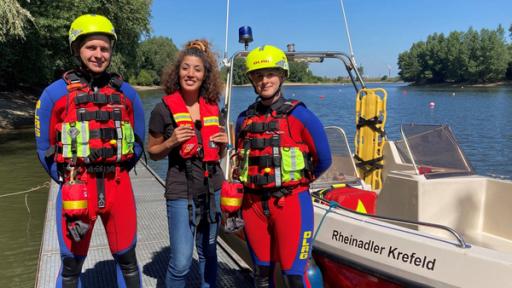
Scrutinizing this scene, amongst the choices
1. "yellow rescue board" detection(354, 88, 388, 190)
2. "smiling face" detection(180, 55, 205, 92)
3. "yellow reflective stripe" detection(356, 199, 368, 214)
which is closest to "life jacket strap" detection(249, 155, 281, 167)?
"smiling face" detection(180, 55, 205, 92)

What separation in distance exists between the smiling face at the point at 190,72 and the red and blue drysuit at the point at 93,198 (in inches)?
11.8

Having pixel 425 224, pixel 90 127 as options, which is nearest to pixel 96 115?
pixel 90 127

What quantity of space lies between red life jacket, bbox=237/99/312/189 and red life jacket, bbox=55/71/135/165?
693 mm

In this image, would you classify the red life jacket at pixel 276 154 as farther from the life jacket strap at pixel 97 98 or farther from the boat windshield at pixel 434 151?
the boat windshield at pixel 434 151

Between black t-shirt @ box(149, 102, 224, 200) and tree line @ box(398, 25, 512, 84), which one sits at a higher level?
tree line @ box(398, 25, 512, 84)

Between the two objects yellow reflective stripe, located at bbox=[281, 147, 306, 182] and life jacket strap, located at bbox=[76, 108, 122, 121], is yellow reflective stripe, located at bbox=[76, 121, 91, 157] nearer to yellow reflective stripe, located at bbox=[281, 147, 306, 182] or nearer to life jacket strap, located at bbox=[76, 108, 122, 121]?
life jacket strap, located at bbox=[76, 108, 122, 121]

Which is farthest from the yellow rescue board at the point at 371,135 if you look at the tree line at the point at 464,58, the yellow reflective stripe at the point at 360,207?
the tree line at the point at 464,58

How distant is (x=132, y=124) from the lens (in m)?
2.54

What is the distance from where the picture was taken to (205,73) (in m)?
2.60

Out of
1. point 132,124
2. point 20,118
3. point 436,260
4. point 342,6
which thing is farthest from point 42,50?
point 436,260

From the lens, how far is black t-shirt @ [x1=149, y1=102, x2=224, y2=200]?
2.50m

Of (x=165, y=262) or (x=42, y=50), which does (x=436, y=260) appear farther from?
(x=42, y=50)

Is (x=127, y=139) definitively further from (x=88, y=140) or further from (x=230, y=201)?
(x=230, y=201)

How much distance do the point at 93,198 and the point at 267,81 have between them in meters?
1.10
